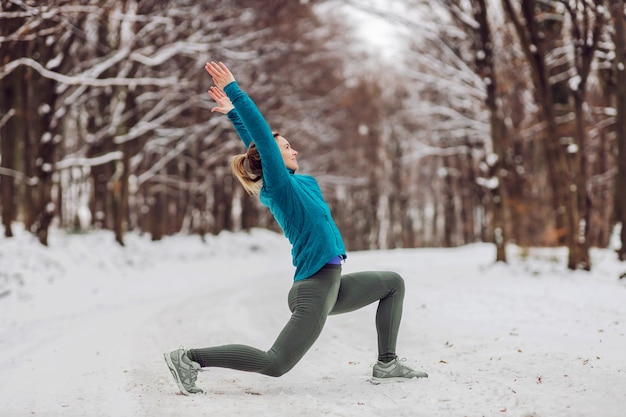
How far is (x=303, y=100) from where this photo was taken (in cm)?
2836

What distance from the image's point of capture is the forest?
35.1 feet

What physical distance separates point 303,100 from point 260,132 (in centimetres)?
2541

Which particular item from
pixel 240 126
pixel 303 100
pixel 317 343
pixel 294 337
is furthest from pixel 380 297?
pixel 303 100

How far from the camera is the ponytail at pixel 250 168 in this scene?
12.1 feet

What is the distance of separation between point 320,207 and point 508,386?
1.66m

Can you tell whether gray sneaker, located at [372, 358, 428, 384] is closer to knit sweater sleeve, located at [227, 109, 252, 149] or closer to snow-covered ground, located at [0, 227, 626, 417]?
snow-covered ground, located at [0, 227, 626, 417]

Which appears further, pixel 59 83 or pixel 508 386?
pixel 59 83

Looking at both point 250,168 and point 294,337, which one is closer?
point 294,337

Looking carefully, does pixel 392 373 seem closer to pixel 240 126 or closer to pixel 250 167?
pixel 250 167

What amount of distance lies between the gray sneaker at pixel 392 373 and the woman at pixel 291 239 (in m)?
0.54

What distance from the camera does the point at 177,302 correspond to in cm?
948

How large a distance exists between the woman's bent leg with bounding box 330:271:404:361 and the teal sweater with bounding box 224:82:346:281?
1.10 ft

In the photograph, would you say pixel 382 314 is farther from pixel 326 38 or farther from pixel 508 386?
pixel 326 38

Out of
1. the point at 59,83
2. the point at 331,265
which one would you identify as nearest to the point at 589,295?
the point at 331,265
